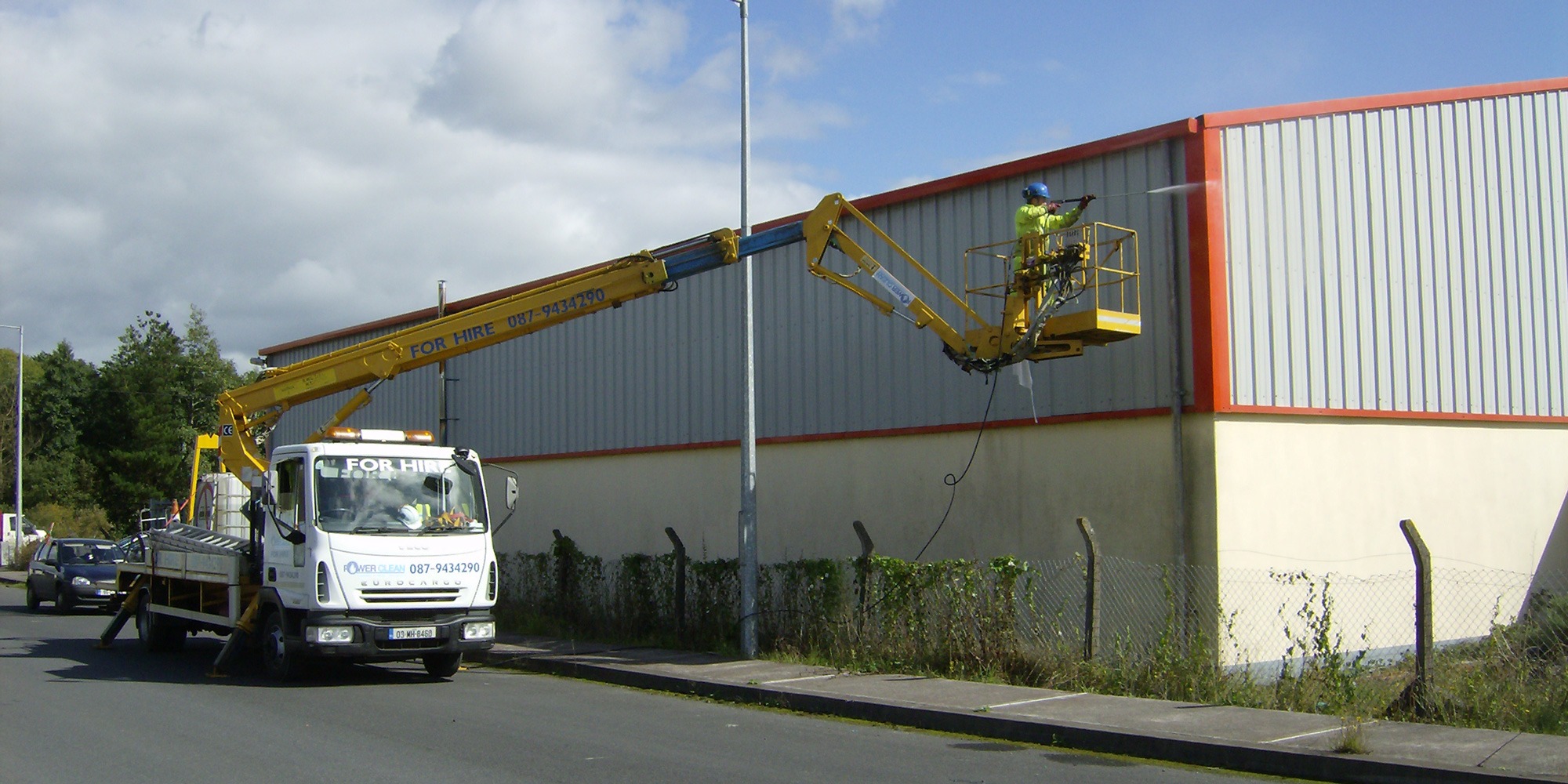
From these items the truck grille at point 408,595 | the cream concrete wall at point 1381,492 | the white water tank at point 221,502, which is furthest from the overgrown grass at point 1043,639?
the white water tank at point 221,502

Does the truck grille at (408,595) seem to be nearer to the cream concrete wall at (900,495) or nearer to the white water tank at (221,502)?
the white water tank at (221,502)

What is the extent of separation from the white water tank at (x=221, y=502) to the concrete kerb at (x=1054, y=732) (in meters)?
4.84

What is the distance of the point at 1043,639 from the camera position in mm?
13125

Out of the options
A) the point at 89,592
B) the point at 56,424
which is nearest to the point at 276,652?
the point at 89,592

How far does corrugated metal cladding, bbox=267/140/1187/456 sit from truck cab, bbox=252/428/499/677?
3.74 m

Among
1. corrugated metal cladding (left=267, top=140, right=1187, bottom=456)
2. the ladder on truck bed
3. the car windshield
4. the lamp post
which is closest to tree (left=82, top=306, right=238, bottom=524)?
the lamp post

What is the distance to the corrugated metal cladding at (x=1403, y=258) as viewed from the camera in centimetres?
1412

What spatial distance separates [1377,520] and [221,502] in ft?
47.7

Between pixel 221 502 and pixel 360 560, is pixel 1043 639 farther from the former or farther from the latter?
pixel 221 502

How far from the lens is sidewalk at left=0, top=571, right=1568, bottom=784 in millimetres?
8266

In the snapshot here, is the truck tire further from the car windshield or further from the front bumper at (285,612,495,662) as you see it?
the car windshield

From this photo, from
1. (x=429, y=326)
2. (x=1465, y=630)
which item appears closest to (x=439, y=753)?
(x=429, y=326)

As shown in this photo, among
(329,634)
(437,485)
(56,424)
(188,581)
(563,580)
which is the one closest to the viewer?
(329,634)

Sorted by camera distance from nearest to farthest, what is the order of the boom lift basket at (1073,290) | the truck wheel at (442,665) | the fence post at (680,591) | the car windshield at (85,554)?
the boom lift basket at (1073,290)
the truck wheel at (442,665)
the fence post at (680,591)
the car windshield at (85,554)
